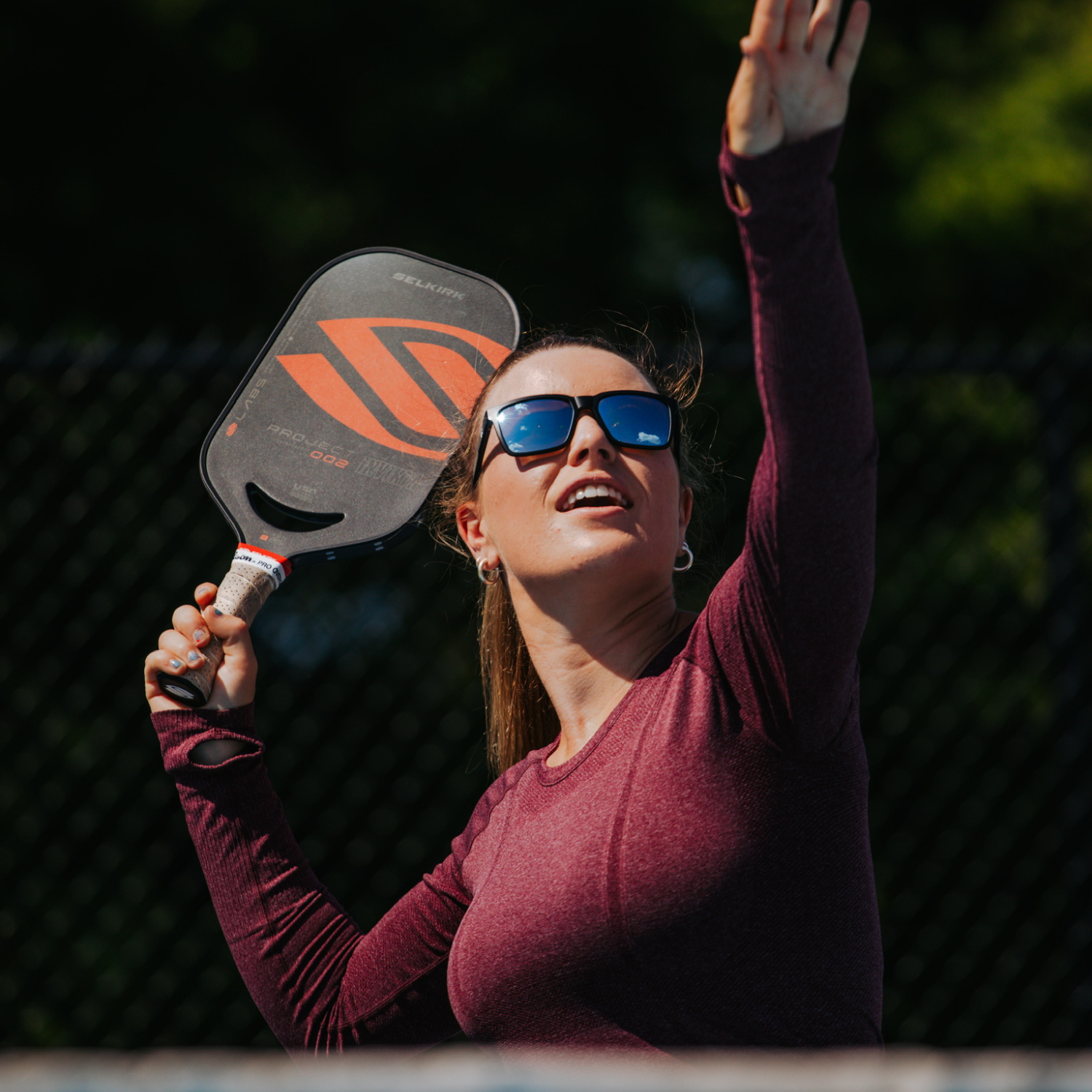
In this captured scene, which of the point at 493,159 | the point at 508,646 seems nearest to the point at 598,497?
the point at 508,646

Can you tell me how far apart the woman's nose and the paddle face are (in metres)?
0.34

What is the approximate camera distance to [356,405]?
6.19ft

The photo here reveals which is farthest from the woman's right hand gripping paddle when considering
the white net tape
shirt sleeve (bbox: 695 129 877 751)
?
the white net tape

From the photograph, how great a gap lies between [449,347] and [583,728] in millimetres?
664

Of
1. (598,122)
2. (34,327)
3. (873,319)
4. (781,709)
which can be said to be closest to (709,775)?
(781,709)

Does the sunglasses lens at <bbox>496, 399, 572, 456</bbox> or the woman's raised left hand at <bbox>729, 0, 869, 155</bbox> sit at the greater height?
the woman's raised left hand at <bbox>729, 0, 869, 155</bbox>

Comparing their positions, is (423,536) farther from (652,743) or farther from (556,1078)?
(556,1078)

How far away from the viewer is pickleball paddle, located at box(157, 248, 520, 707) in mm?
1810

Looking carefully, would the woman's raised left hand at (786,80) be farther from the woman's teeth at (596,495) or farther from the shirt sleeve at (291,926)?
the shirt sleeve at (291,926)

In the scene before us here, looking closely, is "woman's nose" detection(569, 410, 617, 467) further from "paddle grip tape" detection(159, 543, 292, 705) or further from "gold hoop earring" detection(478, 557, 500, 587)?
"paddle grip tape" detection(159, 543, 292, 705)

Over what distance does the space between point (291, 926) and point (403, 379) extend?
0.79 metres

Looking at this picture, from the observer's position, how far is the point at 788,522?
3.68 feet

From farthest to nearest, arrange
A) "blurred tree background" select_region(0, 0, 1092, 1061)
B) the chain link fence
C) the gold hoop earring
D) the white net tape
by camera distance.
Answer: "blurred tree background" select_region(0, 0, 1092, 1061)
the chain link fence
the gold hoop earring
the white net tape

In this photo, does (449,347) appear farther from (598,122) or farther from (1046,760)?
(598,122)
